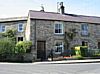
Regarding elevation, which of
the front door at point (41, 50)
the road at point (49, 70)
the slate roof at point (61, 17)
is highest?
the slate roof at point (61, 17)

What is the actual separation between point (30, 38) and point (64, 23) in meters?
5.84

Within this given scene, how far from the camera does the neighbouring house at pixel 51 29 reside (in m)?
37.6

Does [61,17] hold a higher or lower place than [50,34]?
higher

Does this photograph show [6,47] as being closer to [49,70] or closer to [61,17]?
[61,17]

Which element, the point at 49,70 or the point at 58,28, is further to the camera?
the point at 58,28

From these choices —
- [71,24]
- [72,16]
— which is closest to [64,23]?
[71,24]

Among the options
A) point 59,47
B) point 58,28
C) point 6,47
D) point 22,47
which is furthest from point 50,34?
point 6,47

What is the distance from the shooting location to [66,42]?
3962 cm

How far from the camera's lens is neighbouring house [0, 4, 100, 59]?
3756cm

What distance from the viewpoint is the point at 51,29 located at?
3878 centimetres

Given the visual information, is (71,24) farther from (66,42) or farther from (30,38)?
(30,38)

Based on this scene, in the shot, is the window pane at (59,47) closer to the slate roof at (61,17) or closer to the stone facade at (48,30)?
the stone facade at (48,30)

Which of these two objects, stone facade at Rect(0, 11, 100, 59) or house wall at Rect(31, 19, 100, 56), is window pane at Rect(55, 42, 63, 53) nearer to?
stone facade at Rect(0, 11, 100, 59)

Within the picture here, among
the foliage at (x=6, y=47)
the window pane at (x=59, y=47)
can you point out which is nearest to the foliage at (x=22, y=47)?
the foliage at (x=6, y=47)
